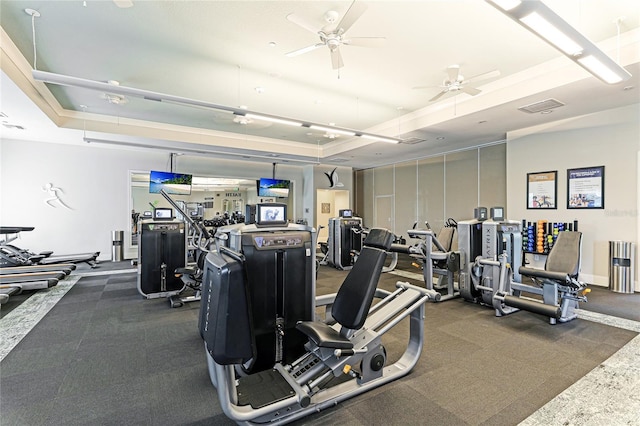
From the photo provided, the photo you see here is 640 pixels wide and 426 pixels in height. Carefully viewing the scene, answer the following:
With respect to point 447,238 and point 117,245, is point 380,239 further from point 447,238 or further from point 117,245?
point 117,245

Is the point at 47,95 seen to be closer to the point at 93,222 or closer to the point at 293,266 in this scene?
the point at 93,222

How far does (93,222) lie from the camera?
26.3ft

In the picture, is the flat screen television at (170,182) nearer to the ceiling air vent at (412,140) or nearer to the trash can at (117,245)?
the trash can at (117,245)

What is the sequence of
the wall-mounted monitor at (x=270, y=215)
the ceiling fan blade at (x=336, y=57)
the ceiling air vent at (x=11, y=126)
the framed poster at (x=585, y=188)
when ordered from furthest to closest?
1. the ceiling air vent at (x=11, y=126)
2. the framed poster at (x=585, y=188)
3. the ceiling fan blade at (x=336, y=57)
4. the wall-mounted monitor at (x=270, y=215)

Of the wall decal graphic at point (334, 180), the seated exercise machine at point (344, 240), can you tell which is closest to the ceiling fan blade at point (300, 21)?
the seated exercise machine at point (344, 240)

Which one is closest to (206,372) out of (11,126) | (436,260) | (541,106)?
(436,260)

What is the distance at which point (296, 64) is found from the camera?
436 cm

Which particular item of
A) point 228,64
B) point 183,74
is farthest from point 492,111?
point 183,74

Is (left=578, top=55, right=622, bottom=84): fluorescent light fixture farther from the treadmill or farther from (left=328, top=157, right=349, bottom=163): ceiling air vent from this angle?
the treadmill

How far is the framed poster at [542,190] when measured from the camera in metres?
6.05

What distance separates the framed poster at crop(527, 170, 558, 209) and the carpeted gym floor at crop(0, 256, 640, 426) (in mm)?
3197

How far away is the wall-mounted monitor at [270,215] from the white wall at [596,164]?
6.07 metres

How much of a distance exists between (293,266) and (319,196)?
30.2 feet

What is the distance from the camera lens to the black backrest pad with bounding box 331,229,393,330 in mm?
2166
